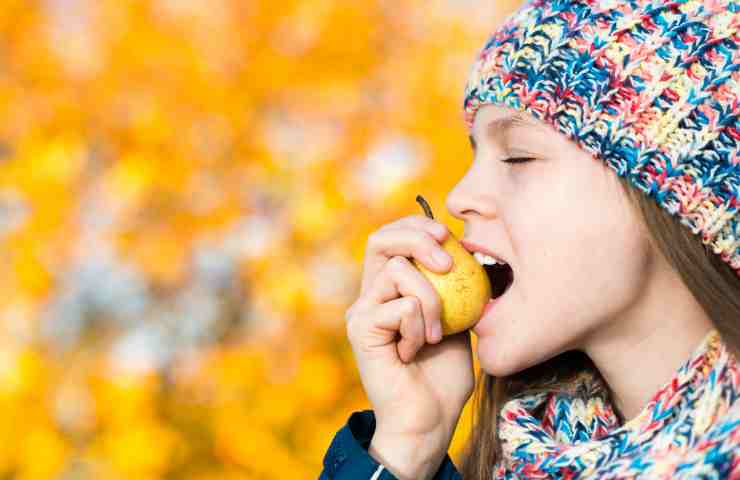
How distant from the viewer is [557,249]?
1301mm

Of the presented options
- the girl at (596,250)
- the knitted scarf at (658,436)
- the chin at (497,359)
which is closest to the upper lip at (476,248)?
the girl at (596,250)

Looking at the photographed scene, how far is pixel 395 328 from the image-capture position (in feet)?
4.74

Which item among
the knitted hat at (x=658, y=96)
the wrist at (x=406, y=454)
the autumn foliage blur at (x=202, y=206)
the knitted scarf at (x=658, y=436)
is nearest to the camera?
the knitted scarf at (x=658, y=436)

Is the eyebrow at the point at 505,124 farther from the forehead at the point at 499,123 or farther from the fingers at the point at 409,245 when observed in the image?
the fingers at the point at 409,245

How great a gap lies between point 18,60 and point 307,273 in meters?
1.20

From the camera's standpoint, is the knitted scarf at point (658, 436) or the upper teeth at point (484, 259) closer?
the knitted scarf at point (658, 436)

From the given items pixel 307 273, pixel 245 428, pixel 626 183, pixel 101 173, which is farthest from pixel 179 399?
pixel 626 183

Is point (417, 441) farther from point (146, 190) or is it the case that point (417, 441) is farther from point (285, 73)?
point (285, 73)

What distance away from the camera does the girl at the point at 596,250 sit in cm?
124

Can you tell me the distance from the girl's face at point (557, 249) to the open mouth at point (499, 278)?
14cm

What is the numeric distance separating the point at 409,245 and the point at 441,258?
6cm

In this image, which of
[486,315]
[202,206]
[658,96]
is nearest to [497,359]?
[486,315]

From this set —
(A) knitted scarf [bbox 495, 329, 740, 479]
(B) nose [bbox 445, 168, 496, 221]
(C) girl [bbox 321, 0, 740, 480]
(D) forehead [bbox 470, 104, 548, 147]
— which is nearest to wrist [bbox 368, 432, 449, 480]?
(C) girl [bbox 321, 0, 740, 480]

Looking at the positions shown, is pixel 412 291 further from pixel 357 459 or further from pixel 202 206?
pixel 202 206
